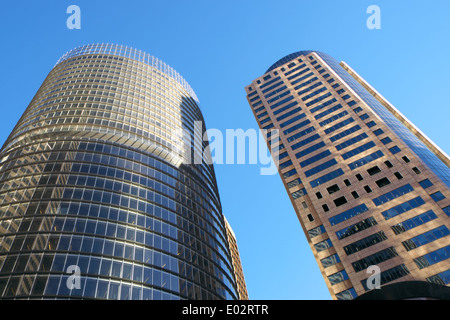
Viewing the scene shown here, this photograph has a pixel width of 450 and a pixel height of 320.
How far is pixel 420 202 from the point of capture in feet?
172

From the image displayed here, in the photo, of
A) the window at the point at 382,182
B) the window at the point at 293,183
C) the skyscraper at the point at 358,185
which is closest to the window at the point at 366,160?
the skyscraper at the point at 358,185

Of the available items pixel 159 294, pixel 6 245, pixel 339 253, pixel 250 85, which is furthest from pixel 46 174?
pixel 250 85

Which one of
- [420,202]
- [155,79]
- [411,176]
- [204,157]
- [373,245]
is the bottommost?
[373,245]

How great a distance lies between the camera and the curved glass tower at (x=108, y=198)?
112ft

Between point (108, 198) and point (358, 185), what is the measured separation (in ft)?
140

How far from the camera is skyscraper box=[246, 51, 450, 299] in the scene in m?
48.6

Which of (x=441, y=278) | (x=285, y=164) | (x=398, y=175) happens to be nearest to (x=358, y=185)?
(x=398, y=175)

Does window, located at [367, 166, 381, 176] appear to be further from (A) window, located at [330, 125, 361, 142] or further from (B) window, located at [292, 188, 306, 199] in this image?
(B) window, located at [292, 188, 306, 199]

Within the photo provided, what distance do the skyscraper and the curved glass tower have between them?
18.0 m

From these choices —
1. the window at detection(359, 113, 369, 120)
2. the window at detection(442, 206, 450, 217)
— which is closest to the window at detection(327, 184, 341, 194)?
the window at detection(442, 206, 450, 217)

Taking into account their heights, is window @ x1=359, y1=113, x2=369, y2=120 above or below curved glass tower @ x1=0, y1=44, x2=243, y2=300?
above
